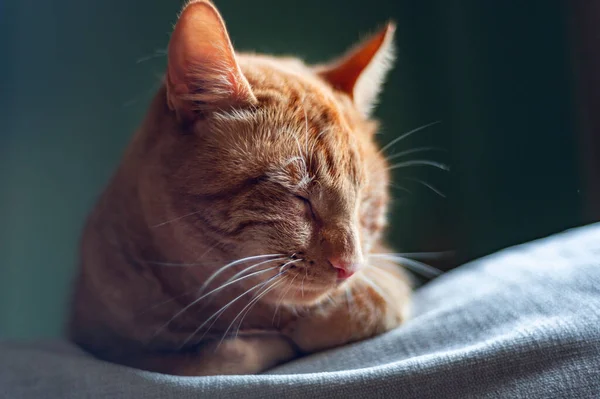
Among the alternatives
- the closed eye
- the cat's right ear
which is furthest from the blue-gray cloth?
the cat's right ear

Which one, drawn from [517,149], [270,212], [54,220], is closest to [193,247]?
[270,212]

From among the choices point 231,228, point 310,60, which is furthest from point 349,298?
point 310,60

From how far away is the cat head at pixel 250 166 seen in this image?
826 mm

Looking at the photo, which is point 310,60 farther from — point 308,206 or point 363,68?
point 308,206

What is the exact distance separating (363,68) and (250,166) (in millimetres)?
407

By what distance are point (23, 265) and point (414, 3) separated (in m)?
1.76

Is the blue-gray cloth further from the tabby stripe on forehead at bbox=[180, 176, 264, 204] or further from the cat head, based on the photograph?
the tabby stripe on forehead at bbox=[180, 176, 264, 204]

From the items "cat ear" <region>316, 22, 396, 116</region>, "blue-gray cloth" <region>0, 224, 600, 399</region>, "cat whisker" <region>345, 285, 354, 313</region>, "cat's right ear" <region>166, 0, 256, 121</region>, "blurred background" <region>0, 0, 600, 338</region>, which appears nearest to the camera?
"blue-gray cloth" <region>0, 224, 600, 399</region>

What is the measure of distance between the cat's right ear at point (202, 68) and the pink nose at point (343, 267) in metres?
0.31

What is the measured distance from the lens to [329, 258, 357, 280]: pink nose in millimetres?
830

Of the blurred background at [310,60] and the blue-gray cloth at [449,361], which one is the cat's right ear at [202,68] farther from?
the blurred background at [310,60]

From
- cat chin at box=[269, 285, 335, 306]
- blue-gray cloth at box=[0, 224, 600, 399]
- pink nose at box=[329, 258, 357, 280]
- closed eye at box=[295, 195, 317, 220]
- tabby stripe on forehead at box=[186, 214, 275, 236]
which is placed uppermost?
closed eye at box=[295, 195, 317, 220]

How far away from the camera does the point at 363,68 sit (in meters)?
1.10

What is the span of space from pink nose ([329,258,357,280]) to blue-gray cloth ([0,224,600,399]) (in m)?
0.12
